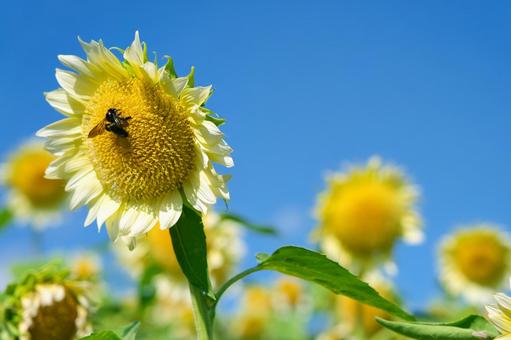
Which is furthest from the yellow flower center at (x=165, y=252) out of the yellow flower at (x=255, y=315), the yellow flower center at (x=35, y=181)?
the yellow flower center at (x=35, y=181)

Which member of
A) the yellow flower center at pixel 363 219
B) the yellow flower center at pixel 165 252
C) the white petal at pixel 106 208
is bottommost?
the white petal at pixel 106 208

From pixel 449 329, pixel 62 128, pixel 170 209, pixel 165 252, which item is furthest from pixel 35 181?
pixel 449 329

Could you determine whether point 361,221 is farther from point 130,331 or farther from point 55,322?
point 130,331

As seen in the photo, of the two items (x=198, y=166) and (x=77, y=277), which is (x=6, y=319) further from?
(x=198, y=166)

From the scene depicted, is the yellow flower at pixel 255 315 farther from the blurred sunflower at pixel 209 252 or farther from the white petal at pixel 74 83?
the white petal at pixel 74 83

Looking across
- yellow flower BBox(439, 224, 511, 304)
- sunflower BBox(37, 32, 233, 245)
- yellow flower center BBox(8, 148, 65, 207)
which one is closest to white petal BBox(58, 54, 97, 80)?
sunflower BBox(37, 32, 233, 245)

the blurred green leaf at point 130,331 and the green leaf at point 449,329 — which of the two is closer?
the green leaf at point 449,329
